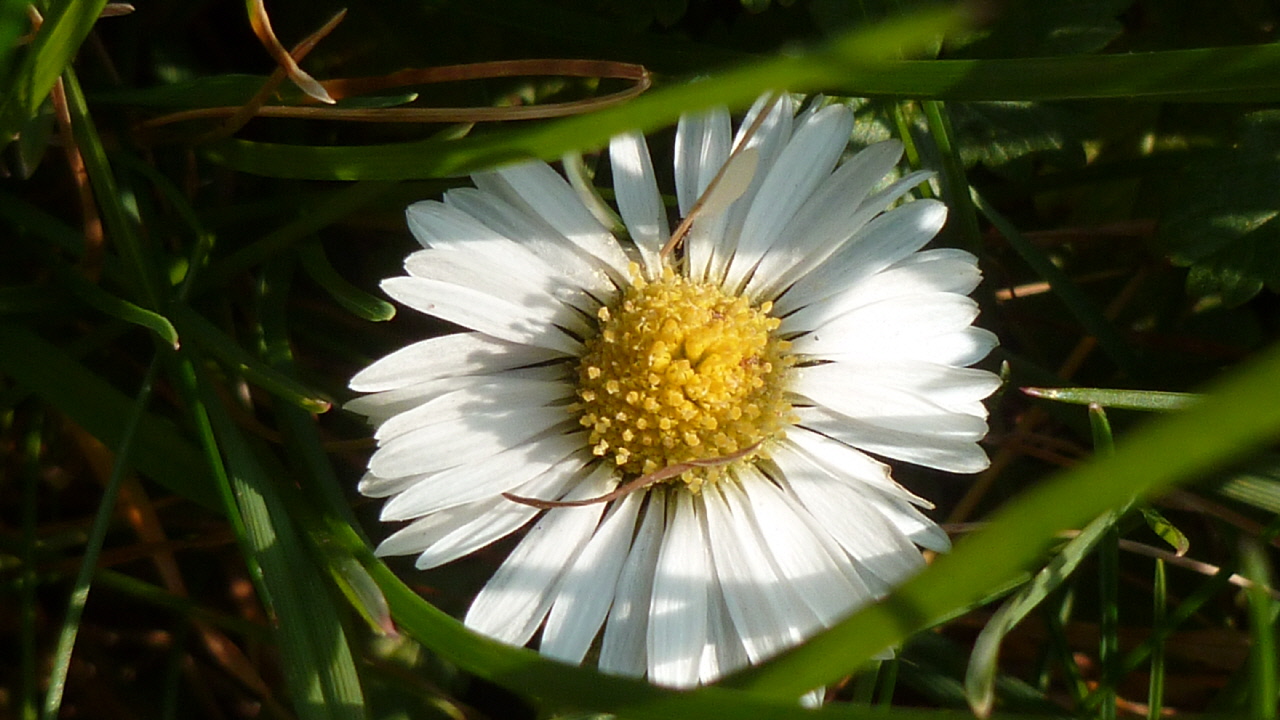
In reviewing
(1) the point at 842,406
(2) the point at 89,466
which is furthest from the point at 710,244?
(2) the point at 89,466

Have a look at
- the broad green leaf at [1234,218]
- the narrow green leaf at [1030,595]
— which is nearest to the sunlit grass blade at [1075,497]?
the narrow green leaf at [1030,595]

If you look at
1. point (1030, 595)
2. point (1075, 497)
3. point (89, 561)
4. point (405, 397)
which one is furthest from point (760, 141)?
point (89, 561)

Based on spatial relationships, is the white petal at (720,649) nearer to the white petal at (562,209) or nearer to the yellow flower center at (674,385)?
the yellow flower center at (674,385)

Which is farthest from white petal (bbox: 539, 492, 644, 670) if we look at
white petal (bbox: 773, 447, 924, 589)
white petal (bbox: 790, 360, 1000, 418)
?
white petal (bbox: 790, 360, 1000, 418)

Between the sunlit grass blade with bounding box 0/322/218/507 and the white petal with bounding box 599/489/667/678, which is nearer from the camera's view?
the white petal with bounding box 599/489/667/678

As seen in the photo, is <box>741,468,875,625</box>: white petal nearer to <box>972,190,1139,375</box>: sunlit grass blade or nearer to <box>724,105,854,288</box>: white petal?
<box>724,105,854,288</box>: white petal

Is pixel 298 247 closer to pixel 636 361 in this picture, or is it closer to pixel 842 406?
pixel 636 361
